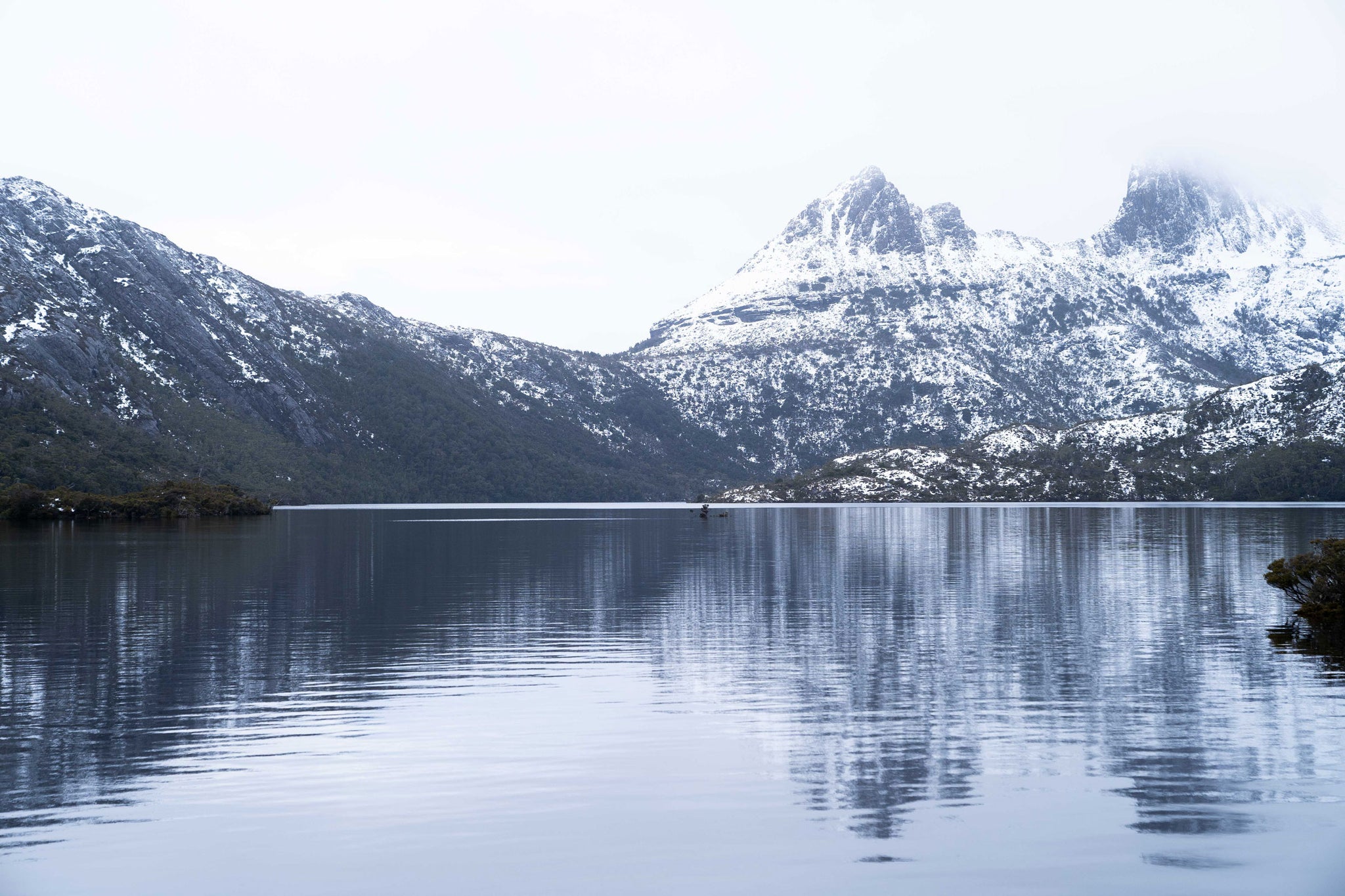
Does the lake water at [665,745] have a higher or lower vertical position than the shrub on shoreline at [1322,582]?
lower

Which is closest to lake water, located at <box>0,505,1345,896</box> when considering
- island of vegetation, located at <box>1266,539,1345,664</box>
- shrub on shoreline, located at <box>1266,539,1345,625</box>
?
island of vegetation, located at <box>1266,539,1345,664</box>

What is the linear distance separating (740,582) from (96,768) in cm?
5353

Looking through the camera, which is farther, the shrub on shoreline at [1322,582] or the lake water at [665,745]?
the shrub on shoreline at [1322,582]

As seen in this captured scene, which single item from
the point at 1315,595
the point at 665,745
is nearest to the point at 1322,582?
the point at 1315,595

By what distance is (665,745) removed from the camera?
29.6 m

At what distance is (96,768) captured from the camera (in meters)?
26.8

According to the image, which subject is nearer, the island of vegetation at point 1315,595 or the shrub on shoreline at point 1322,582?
the island of vegetation at point 1315,595

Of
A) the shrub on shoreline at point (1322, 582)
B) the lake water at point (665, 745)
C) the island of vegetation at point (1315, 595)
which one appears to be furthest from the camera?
the shrub on shoreline at point (1322, 582)

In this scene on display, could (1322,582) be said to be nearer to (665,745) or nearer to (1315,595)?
(1315,595)

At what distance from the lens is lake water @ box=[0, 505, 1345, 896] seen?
20.3m

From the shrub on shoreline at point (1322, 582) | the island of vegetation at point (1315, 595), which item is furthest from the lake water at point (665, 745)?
the shrub on shoreline at point (1322, 582)

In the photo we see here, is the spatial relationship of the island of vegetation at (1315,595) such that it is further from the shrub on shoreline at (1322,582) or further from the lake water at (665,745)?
the lake water at (665,745)

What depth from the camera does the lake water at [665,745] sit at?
66.6 feet

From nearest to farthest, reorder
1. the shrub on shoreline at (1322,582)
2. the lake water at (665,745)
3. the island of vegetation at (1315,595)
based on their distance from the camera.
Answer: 1. the lake water at (665,745)
2. the island of vegetation at (1315,595)
3. the shrub on shoreline at (1322,582)
